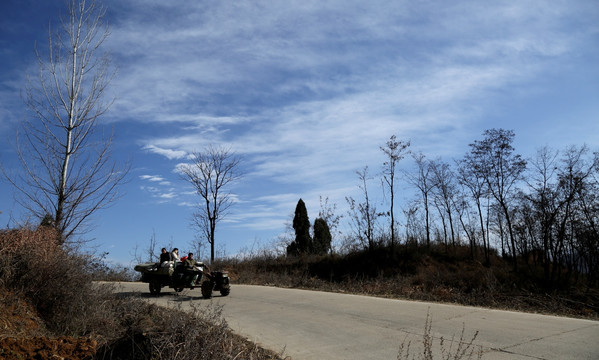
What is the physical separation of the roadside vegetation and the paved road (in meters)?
1.21

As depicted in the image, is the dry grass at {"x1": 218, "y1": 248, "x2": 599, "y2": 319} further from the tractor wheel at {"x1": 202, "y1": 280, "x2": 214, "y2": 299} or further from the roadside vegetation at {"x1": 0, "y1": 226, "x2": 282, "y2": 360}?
the roadside vegetation at {"x1": 0, "y1": 226, "x2": 282, "y2": 360}

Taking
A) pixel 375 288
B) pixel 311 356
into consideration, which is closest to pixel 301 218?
pixel 375 288

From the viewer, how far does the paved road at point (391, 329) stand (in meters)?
7.13

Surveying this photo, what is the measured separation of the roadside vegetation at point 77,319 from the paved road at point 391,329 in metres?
1.21

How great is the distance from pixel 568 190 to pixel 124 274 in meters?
26.0

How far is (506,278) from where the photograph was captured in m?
18.7

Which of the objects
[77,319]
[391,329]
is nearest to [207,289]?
[77,319]

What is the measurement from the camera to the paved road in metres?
7.13

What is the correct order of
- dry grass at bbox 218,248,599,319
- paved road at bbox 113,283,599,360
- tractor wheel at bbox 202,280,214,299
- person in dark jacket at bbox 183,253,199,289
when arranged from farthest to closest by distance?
person in dark jacket at bbox 183,253,199,289, tractor wheel at bbox 202,280,214,299, dry grass at bbox 218,248,599,319, paved road at bbox 113,283,599,360

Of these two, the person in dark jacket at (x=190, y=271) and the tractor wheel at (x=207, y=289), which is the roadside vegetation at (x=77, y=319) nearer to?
the tractor wheel at (x=207, y=289)

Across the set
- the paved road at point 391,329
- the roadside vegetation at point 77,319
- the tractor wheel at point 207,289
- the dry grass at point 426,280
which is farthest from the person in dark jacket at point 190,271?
the dry grass at point 426,280

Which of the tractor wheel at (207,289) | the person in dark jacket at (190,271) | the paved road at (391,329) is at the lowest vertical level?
the paved road at (391,329)

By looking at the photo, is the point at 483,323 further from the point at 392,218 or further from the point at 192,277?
the point at 392,218

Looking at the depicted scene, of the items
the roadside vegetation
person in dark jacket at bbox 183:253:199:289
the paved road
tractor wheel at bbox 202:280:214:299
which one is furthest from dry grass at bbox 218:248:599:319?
the roadside vegetation
